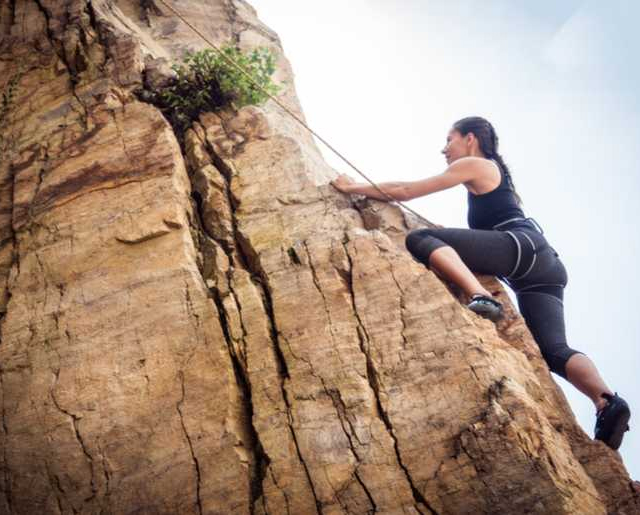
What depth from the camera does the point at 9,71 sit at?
886cm

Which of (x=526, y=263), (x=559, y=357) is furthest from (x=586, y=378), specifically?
(x=526, y=263)

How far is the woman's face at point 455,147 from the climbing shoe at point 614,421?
3.55 meters

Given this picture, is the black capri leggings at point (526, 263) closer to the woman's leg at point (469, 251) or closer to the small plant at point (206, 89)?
the woman's leg at point (469, 251)

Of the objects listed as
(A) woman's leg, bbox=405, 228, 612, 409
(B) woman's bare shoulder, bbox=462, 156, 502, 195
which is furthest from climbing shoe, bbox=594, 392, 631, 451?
(B) woman's bare shoulder, bbox=462, 156, 502, 195

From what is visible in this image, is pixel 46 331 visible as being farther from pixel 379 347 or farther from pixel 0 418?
pixel 379 347

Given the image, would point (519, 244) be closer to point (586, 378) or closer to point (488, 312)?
point (488, 312)

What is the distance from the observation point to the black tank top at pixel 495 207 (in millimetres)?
6590

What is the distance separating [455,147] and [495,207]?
116 cm

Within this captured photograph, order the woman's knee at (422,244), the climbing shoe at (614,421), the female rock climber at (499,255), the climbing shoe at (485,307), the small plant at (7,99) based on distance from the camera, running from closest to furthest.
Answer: the climbing shoe at (614,421) < the climbing shoe at (485,307) < the female rock climber at (499,255) < the woman's knee at (422,244) < the small plant at (7,99)

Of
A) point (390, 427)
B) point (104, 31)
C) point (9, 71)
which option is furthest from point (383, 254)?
point (9, 71)

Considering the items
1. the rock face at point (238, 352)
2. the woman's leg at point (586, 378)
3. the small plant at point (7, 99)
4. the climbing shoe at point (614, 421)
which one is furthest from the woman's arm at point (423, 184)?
the small plant at point (7, 99)

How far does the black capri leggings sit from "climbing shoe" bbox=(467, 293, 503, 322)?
601 millimetres

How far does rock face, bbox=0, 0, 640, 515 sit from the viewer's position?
479cm

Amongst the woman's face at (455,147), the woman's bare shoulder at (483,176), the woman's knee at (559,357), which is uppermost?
the woman's face at (455,147)
